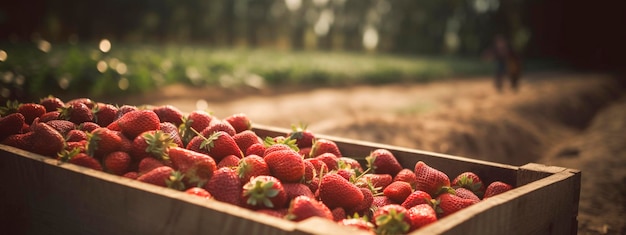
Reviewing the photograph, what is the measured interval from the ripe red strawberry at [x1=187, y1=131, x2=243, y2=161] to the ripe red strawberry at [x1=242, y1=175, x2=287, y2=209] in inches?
16.8

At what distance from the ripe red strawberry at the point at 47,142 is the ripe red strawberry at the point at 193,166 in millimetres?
500

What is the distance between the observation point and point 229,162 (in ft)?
6.93

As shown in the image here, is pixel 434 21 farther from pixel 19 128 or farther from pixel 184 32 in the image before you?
pixel 19 128

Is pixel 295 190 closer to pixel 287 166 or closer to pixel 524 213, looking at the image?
pixel 287 166

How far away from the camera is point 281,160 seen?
6.56 feet

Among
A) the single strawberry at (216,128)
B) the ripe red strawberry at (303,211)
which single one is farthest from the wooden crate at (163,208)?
the single strawberry at (216,128)

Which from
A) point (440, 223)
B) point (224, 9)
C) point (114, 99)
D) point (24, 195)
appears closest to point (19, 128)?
point (24, 195)

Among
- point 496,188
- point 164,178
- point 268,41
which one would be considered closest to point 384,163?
point 496,188

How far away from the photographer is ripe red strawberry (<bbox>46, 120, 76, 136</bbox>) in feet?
7.43

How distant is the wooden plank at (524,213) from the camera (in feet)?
4.96

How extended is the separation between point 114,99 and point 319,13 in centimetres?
4206

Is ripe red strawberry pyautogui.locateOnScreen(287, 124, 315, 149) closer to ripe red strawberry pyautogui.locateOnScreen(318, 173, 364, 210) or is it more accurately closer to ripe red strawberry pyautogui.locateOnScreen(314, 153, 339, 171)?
ripe red strawberry pyautogui.locateOnScreen(314, 153, 339, 171)

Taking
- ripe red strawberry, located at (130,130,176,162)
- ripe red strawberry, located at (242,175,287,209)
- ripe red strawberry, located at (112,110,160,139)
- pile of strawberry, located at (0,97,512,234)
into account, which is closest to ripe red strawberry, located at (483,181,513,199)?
pile of strawberry, located at (0,97,512,234)

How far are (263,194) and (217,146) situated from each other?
530 millimetres
